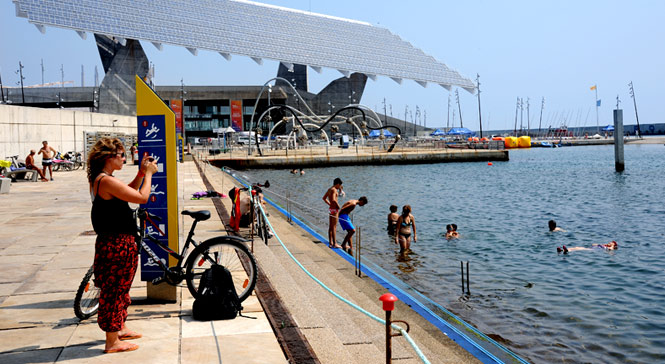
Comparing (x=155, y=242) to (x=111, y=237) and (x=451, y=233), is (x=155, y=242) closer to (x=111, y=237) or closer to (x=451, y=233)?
(x=111, y=237)

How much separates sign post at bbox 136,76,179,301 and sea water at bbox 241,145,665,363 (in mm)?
4743

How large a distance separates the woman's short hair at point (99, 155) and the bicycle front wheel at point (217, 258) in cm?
153

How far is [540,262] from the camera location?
15.1 metres

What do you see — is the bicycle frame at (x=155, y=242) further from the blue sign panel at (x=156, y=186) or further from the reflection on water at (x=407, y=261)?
the reflection on water at (x=407, y=261)

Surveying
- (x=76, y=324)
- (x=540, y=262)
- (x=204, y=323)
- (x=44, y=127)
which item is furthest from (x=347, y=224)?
(x=44, y=127)

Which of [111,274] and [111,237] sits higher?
[111,237]

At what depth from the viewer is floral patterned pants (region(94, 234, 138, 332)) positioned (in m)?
5.23

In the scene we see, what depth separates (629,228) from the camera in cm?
2152

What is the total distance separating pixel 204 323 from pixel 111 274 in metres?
1.37

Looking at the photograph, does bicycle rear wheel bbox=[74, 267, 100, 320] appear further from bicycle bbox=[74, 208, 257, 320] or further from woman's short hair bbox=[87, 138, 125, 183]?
woman's short hair bbox=[87, 138, 125, 183]

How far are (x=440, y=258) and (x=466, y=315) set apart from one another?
539 cm

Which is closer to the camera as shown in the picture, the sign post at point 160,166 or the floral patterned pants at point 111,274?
the floral patterned pants at point 111,274

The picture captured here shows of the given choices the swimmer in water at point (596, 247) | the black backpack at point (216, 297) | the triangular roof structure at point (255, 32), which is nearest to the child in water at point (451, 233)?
the swimmer in water at point (596, 247)

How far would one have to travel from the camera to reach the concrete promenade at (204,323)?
17.9 feet
